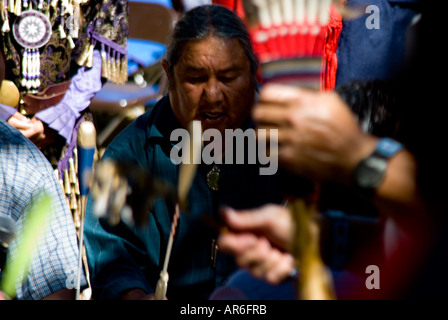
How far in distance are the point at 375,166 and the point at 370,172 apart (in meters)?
0.01

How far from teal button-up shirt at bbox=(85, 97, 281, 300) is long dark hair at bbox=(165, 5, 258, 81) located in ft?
1.00

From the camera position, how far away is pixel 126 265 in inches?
69.2

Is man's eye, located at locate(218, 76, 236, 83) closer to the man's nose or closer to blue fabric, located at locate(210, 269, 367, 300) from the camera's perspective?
the man's nose

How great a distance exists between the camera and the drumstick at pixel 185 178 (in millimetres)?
1446

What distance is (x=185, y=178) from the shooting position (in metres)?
1.48

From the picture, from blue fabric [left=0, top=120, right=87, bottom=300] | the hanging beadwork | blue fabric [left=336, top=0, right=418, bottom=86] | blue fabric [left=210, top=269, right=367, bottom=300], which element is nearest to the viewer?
blue fabric [left=210, top=269, right=367, bottom=300]

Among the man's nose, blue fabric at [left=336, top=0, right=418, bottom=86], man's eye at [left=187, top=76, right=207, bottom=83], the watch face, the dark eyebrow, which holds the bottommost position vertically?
the watch face

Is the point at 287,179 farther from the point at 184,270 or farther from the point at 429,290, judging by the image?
the point at 184,270

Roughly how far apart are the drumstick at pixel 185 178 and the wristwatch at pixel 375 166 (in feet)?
1.43

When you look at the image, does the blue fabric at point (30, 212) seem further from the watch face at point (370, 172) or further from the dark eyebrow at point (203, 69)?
the watch face at point (370, 172)

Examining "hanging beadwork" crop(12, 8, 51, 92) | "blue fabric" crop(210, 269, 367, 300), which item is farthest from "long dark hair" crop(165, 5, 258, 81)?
"hanging beadwork" crop(12, 8, 51, 92)

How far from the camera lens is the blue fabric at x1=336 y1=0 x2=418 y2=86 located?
75.4 inches

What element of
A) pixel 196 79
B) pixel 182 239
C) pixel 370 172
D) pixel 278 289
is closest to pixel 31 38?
pixel 196 79

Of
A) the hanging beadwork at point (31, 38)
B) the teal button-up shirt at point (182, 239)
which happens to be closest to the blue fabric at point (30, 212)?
the teal button-up shirt at point (182, 239)
